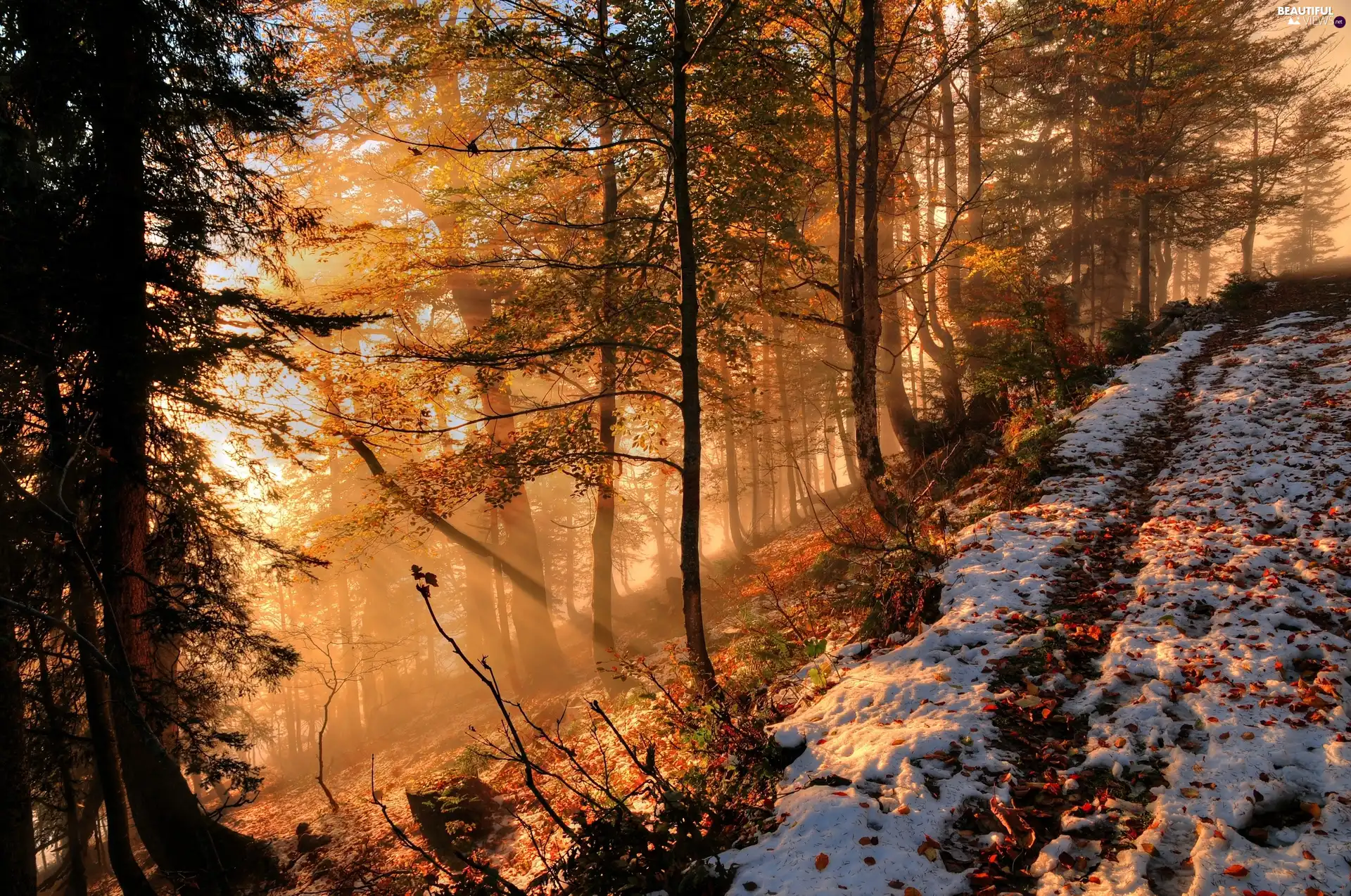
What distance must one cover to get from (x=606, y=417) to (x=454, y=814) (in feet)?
23.8

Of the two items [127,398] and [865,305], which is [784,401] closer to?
[865,305]

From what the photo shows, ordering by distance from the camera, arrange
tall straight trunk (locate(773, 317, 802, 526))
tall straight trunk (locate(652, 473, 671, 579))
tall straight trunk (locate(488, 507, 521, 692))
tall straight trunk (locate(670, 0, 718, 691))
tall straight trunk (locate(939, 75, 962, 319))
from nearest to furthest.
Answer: tall straight trunk (locate(670, 0, 718, 691)) → tall straight trunk (locate(939, 75, 962, 319)) → tall straight trunk (locate(488, 507, 521, 692)) → tall straight trunk (locate(773, 317, 802, 526)) → tall straight trunk (locate(652, 473, 671, 579))

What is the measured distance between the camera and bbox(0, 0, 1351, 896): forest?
3.70 m

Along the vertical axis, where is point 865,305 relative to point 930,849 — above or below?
above

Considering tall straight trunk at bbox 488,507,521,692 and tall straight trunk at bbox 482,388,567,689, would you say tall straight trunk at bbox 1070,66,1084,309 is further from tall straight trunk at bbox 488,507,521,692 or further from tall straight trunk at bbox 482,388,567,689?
tall straight trunk at bbox 488,507,521,692

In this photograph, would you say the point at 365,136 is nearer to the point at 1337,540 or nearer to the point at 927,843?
the point at 927,843

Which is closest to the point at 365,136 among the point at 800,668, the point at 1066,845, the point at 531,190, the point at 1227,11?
the point at 531,190

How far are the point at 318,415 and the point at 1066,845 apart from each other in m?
10.0

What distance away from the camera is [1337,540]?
17.7ft

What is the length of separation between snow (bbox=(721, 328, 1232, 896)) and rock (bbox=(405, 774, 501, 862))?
17.3ft

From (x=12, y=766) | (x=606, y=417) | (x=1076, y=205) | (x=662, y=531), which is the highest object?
(x=1076, y=205)

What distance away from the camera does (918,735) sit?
13.9ft

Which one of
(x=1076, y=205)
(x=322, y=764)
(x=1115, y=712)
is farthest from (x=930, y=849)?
(x=1076, y=205)

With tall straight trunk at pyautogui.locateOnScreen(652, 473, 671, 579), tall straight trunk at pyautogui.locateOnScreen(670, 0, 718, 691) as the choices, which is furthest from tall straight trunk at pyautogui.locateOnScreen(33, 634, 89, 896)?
tall straight trunk at pyautogui.locateOnScreen(652, 473, 671, 579)
